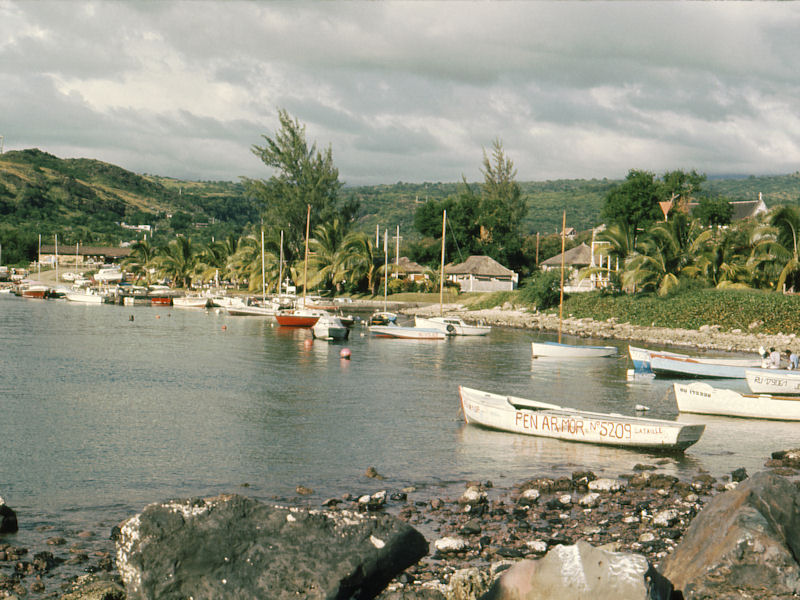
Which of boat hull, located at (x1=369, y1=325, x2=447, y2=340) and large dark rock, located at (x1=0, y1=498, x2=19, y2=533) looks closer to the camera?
large dark rock, located at (x1=0, y1=498, x2=19, y2=533)

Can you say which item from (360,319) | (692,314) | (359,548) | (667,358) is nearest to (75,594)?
(359,548)

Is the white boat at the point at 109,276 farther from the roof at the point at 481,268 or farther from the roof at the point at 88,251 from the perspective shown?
the roof at the point at 481,268

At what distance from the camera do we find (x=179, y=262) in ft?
437

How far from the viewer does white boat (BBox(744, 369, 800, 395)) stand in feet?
110

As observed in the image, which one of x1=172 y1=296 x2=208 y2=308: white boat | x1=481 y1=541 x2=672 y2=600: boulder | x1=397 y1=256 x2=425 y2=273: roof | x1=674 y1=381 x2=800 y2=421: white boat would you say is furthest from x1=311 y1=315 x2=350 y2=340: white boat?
x1=397 y1=256 x2=425 y2=273: roof

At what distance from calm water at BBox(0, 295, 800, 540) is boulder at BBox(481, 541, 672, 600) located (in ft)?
30.7

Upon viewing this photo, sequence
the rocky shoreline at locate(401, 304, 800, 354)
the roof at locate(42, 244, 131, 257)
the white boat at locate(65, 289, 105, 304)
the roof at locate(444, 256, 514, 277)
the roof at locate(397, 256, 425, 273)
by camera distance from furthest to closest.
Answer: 1. the roof at locate(42, 244, 131, 257)
2. the roof at locate(397, 256, 425, 273)
3. the white boat at locate(65, 289, 105, 304)
4. the roof at locate(444, 256, 514, 277)
5. the rocky shoreline at locate(401, 304, 800, 354)

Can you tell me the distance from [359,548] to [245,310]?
79535 millimetres

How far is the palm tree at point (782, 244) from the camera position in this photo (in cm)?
5641

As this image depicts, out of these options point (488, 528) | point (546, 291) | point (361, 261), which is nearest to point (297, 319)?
point (546, 291)

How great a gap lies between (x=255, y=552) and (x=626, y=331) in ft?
197

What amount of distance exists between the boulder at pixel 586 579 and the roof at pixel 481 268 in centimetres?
9171

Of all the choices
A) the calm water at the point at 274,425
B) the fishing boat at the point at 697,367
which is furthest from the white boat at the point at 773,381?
the fishing boat at the point at 697,367

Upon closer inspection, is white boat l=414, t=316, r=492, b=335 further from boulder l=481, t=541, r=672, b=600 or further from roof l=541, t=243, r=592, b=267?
boulder l=481, t=541, r=672, b=600
